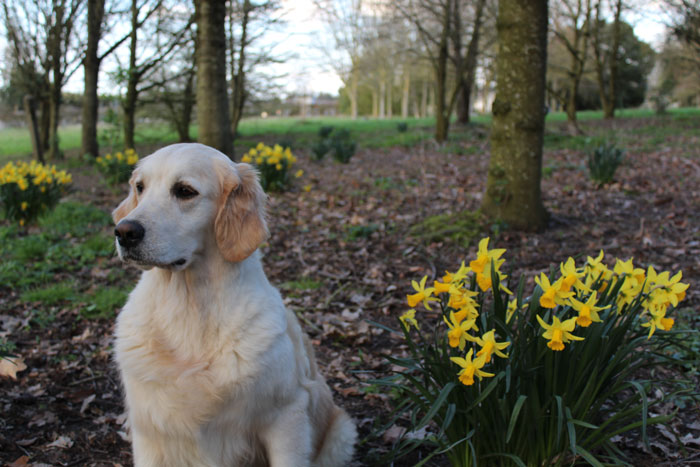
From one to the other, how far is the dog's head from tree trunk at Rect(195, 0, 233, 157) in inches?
207

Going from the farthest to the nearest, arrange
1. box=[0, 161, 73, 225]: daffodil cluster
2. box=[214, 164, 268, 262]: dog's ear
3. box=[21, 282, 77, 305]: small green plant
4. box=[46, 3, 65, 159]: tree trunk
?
1. box=[46, 3, 65, 159]: tree trunk
2. box=[0, 161, 73, 225]: daffodil cluster
3. box=[21, 282, 77, 305]: small green plant
4. box=[214, 164, 268, 262]: dog's ear

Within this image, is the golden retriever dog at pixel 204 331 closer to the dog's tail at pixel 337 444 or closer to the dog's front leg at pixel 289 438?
the dog's front leg at pixel 289 438

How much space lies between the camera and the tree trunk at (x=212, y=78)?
23.2ft

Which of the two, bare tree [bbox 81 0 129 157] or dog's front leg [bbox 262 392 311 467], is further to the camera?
bare tree [bbox 81 0 129 157]

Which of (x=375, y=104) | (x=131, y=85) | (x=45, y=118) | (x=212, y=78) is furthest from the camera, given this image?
(x=375, y=104)

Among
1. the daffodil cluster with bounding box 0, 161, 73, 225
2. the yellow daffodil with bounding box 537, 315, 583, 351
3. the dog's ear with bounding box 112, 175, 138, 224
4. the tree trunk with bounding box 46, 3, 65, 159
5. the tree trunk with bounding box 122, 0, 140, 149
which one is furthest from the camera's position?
the tree trunk with bounding box 46, 3, 65, 159

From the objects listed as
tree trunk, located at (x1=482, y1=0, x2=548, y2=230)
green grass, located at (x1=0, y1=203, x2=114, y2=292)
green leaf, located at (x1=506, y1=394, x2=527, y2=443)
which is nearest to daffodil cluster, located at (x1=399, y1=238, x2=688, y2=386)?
green leaf, located at (x1=506, y1=394, x2=527, y2=443)

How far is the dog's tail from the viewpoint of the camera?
2354mm

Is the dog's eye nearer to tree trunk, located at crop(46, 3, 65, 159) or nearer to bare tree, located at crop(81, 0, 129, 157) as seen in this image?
bare tree, located at crop(81, 0, 129, 157)

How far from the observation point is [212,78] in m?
7.18

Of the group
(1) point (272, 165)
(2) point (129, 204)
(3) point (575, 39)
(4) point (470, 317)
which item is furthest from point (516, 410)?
(3) point (575, 39)

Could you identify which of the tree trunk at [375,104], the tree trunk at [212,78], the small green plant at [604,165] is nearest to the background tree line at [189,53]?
the tree trunk at [212,78]

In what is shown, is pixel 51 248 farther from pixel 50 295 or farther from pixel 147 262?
pixel 147 262

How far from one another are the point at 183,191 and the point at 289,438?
40.3 inches
